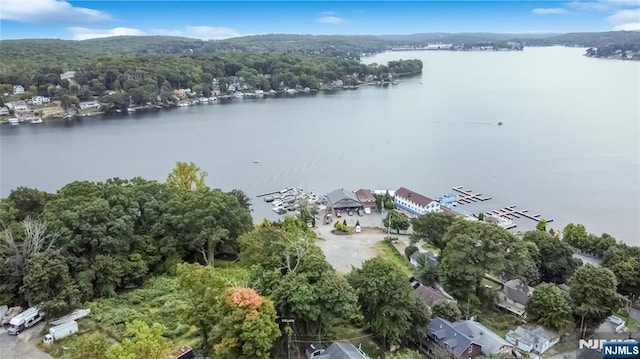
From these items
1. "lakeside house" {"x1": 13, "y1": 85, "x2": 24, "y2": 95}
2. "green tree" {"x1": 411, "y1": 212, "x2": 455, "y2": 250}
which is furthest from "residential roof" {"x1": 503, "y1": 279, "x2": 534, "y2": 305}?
"lakeside house" {"x1": 13, "y1": 85, "x2": 24, "y2": 95}

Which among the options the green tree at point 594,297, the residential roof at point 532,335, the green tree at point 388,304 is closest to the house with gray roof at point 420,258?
the residential roof at point 532,335

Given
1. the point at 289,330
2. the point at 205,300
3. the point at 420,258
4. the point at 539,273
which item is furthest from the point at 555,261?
the point at 205,300

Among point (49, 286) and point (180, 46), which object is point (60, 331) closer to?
point (49, 286)

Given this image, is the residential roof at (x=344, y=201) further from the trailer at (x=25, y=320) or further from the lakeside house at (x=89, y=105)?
the lakeside house at (x=89, y=105)

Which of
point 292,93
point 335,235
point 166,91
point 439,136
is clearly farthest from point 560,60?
point 335,235

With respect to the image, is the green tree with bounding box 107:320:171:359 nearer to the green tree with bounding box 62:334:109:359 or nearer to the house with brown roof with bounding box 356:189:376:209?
the green tree with bounding box 62:334:109:359

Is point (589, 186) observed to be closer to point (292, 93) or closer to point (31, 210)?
point (31, 210)
